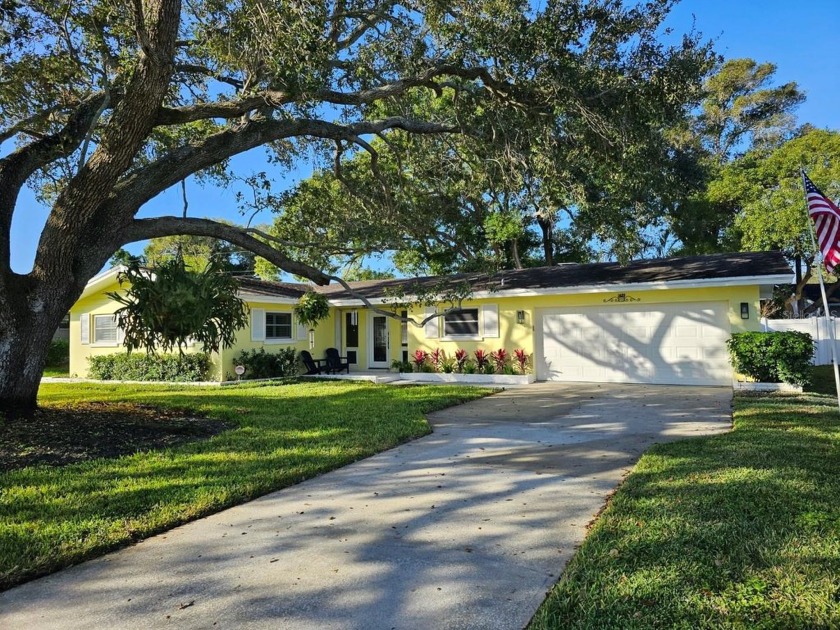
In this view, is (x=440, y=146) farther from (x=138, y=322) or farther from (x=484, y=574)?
(x=484, y=574)

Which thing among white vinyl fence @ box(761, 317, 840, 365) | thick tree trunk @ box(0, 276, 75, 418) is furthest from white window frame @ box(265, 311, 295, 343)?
white vinyl fence @ box(761, 317, 840, 365)

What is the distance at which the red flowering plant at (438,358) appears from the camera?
16547 mm

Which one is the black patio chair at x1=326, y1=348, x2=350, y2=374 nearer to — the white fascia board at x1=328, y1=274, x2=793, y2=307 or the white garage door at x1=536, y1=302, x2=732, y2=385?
the white fascia board at x1=328, y1=274, x2=793, y2=307

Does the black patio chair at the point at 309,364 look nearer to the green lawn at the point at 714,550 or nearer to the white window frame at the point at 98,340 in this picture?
the white window frame at the point at 98,340

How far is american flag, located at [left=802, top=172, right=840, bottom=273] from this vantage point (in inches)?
323

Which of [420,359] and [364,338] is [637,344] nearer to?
[420,359]

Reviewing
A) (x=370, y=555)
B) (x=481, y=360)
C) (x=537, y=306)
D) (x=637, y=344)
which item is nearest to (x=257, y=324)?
(x=481, y=360)

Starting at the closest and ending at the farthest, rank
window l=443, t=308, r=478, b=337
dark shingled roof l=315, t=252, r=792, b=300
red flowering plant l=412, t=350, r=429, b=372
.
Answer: dark shingled roof l=315, t=252, r=792, b=300 → window l=443, t=308, r=478, b=337 → red flowering plant l=412, t=350, r=429, b=372

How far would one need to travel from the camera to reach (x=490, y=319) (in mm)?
16109

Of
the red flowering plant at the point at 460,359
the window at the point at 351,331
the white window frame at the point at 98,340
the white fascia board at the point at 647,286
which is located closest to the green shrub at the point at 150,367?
the white window frame at the point at 98,340

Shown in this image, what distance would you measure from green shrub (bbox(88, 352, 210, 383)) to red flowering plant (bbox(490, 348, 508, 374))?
8.28 meters

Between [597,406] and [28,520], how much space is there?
29.1 ft

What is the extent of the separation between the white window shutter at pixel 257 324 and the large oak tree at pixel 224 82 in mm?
6936

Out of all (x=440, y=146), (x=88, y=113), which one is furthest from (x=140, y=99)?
(x=440, y=146)
